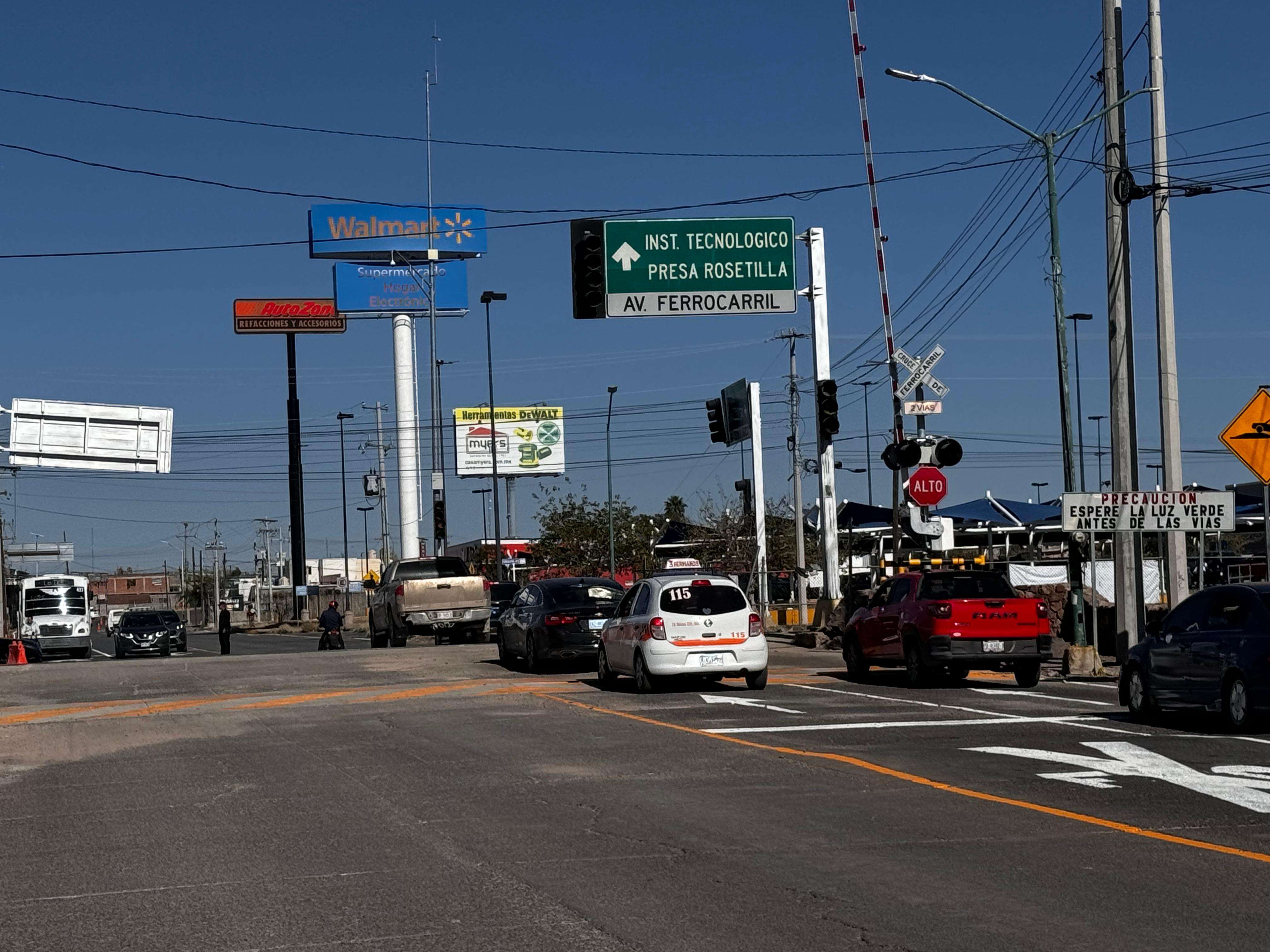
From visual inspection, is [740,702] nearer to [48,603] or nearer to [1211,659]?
[1211,659]

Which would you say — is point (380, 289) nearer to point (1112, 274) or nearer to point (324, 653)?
point (324, 653)

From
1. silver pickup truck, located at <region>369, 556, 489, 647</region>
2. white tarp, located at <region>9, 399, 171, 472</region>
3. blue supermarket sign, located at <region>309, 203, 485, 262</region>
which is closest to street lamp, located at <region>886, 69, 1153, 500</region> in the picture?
silver pickup truck, located at <region>369, 556, 489, 647</region>

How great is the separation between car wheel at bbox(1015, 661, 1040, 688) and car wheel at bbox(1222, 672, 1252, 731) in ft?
22.3

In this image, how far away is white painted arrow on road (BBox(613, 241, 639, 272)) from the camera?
3083 centimetres

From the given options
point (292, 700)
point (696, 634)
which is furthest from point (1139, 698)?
point (292, 700)

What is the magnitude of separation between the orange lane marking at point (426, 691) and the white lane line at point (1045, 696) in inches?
305

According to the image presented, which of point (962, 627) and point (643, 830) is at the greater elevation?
point (962, 627)

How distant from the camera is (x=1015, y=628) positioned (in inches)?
906

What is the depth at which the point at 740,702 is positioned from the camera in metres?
21.1

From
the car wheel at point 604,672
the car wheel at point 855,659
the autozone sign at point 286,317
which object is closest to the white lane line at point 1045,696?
the car wheel at point 855,659

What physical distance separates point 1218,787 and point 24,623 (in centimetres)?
5946

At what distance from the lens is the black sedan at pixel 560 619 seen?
27750mm

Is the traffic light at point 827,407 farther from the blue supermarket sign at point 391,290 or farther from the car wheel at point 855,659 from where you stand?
the blue supermarket sign at point 391,290

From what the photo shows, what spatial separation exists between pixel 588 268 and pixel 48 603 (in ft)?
146
